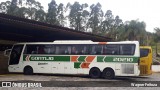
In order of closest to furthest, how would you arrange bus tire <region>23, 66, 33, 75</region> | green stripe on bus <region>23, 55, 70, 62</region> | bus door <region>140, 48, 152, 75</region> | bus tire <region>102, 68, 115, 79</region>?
bus tire <region>102, 68, 115, 79</region> < green stripe on bus <region>23, 55, 70, 62</region> < bus door <region>140, 48, 152, 75</region> < bus tire <region>23, 66, 33, 75</region>

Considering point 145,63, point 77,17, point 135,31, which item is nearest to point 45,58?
point 145,63

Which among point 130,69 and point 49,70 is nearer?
point 130,69

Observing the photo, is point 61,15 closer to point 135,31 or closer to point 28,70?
point 135,31

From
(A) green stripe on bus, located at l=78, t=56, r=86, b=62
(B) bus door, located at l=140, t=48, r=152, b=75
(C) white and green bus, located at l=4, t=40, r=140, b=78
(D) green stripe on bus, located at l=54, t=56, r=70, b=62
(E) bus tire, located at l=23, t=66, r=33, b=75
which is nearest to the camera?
(C) white and green bus, located at l=4, t=40, r=140, b=78

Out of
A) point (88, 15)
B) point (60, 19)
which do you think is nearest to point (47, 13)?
point (60, 19)

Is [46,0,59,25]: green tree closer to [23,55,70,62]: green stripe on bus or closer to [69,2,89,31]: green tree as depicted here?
[69,2,89,31]: green tree

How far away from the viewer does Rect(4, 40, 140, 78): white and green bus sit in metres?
19.1

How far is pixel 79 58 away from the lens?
66.5 feet

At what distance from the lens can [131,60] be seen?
741 inches

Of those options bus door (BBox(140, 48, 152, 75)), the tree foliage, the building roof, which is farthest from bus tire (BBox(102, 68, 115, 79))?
the tree foliage

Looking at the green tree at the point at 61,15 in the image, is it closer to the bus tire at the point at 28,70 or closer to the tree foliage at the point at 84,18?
the tree foliage at the point at 84,18

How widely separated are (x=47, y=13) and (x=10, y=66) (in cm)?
5154

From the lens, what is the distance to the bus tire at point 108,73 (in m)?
19.5

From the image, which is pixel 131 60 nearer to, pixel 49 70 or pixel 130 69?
pixel 130 69
